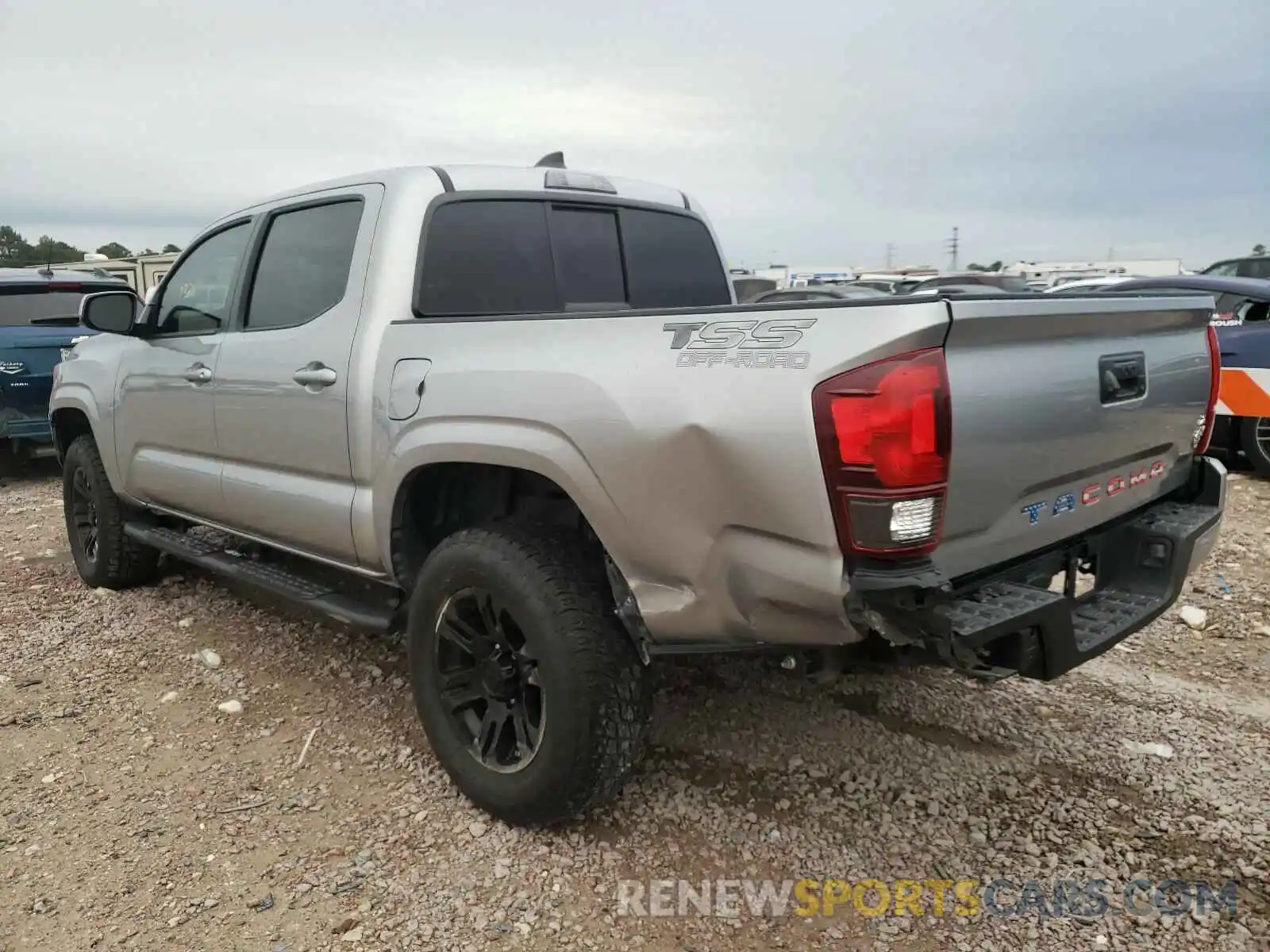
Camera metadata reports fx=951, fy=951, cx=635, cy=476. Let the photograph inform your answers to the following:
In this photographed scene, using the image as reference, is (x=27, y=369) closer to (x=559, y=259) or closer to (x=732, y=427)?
(x=559, y=259)

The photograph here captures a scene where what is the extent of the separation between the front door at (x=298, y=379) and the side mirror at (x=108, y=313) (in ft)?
2.75

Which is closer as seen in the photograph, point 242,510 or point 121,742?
point 121,742

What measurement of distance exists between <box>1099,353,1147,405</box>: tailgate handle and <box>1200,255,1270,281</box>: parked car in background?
1522 cm

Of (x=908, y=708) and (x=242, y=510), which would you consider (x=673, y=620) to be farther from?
(x=242, y=510)

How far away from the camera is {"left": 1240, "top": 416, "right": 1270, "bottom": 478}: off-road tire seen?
7152mm

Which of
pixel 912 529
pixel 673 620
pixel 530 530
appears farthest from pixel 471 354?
pixel 912 529

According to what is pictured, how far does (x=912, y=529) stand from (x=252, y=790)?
234 centimetres

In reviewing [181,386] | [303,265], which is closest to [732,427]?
[303,265]

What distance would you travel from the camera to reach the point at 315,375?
128 inches

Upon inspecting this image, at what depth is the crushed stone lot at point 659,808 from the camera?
245cm

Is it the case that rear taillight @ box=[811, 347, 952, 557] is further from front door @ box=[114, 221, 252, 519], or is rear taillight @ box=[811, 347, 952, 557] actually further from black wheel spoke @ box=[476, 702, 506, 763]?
front door @ box=[114, 221, 252, 519]

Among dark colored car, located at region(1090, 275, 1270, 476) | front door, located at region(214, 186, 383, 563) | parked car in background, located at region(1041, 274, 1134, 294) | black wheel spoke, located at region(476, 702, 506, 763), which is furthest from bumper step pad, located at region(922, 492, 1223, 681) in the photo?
dark colored car, located at region(1090, 275, 1270, 476)

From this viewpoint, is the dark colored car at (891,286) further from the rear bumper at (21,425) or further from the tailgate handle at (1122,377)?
the tailgate handle at (1122,377)

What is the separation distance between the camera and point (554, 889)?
2.59 metres
